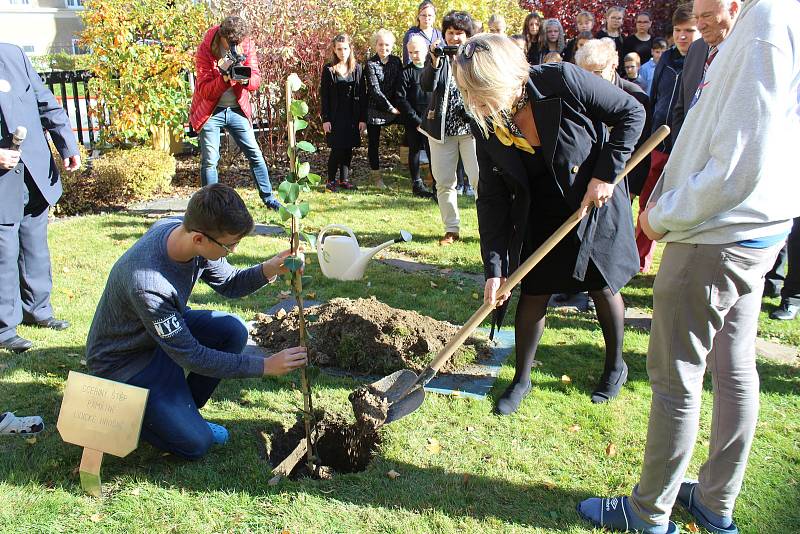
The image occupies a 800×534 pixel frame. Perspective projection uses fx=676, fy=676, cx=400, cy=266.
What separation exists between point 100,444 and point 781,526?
2800mm

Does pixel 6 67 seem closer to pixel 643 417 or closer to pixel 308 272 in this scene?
pixel 308 272

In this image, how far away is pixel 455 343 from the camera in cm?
305

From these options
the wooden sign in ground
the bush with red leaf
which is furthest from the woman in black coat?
the bush with red leaf

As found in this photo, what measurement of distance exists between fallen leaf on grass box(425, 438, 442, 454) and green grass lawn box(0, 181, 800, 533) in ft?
0.04

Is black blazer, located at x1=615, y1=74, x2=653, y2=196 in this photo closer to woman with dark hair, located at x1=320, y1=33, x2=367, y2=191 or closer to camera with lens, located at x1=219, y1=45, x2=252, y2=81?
Answer: camera with lens, located at x1=219, y1=45, x2=252, y2=81

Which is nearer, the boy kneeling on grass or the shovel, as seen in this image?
the boy kneeling on grass

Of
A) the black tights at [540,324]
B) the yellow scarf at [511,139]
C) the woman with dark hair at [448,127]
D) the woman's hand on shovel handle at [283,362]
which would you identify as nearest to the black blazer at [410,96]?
the woman with dark hair at [448,127]

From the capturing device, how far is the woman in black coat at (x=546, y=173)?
108 inches

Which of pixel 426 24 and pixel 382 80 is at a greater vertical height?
pixel 426 24

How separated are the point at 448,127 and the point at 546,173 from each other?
307 centimetres

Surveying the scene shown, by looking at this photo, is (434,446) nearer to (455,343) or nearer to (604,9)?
(455,343)

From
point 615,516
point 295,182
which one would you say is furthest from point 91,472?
point 615,516

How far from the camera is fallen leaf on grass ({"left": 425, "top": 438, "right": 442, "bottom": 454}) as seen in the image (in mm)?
3230

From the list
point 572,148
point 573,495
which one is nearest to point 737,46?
point 572,148
